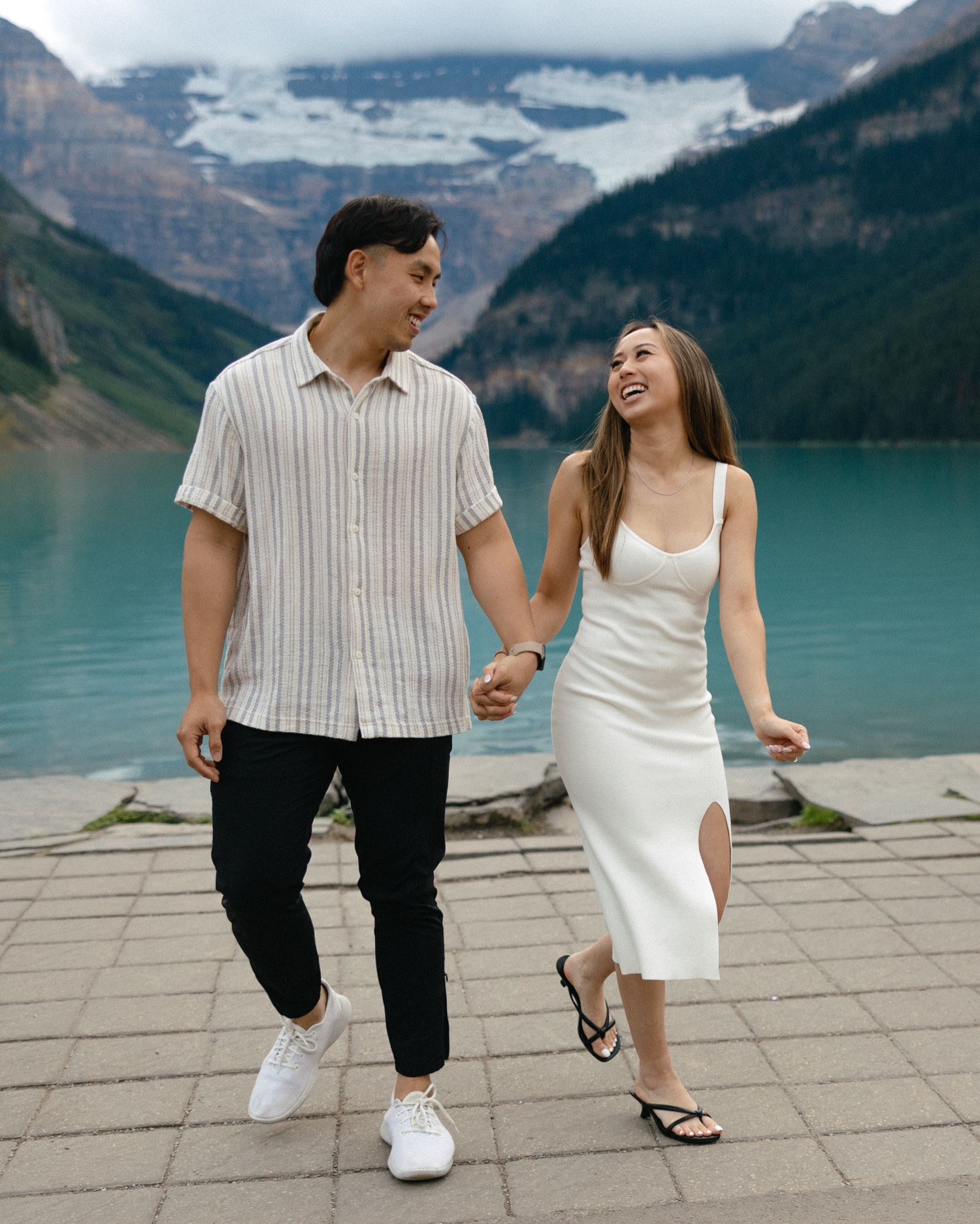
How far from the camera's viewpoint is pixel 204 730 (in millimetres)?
2826

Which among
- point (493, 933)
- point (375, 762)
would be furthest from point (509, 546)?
point (493, 933)

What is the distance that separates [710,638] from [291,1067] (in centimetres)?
1286

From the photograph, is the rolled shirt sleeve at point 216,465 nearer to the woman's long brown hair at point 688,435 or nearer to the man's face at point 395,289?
the man's face at point 395,289

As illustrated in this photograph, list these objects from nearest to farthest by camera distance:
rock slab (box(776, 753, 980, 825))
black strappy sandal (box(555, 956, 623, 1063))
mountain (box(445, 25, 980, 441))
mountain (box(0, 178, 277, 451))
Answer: black strappy sandal (box(555, 956, 623, 1063))
rock slab (box(776, 753, 980, 825))
mountain (box(0, 178, 277, 451))
mountain (box(445, 25, 980, 441))

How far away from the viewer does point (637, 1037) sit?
304 centimetres

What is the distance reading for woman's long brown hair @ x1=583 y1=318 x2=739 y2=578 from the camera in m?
3.06

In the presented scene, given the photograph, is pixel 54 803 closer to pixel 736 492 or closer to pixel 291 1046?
pixel 291 1046

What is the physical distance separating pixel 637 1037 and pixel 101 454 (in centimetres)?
11709

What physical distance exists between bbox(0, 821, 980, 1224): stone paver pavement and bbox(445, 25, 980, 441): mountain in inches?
6345

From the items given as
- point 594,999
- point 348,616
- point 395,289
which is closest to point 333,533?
point 348,616

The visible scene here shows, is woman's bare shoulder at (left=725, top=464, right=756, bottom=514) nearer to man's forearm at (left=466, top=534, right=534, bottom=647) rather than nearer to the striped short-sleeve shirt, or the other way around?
man's forearm at (left=466, top=534, right=534, bottom=647)

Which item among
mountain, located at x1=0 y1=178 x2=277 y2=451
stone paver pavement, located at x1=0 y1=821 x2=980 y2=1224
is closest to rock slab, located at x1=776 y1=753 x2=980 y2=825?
stone paver pavement, located at x1=0 y1=821 x2=980 y2=1224

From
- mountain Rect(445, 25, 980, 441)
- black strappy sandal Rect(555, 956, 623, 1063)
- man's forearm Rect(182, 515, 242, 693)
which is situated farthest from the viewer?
mountain Rect(445, 25, 980, 441)

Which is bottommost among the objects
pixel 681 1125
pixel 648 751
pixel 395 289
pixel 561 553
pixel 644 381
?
pixel 681 1125
